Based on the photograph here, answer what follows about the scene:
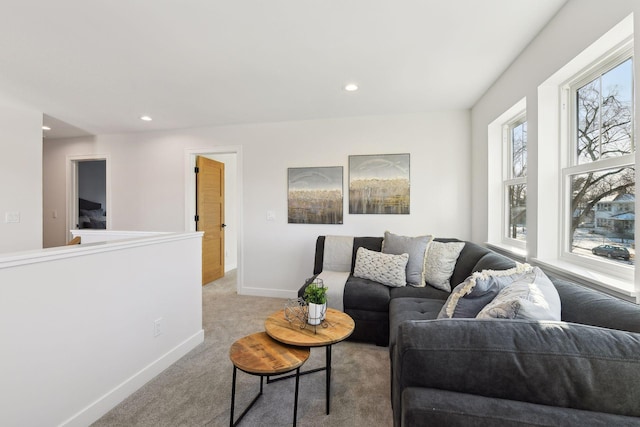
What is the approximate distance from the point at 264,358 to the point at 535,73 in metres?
2.58

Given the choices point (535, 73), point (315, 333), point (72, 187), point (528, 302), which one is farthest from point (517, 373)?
point (72, 187)

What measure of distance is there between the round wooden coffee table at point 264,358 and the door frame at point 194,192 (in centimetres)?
235

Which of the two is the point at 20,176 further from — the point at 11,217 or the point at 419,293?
the point at 419,293

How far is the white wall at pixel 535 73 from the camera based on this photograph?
142 cm

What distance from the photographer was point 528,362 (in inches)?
30.9

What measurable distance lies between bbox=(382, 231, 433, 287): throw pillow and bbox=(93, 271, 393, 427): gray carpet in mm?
705

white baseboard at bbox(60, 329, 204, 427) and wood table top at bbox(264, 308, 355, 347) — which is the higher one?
wood table top at bbox(264, 308, 355, 347)

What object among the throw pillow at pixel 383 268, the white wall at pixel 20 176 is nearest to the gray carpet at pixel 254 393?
the throw pillow at pixel 383 268

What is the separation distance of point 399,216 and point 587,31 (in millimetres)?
2280

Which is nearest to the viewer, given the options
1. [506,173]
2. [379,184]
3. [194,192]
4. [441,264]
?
[441,264]

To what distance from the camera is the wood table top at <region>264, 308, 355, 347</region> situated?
156 centimetres

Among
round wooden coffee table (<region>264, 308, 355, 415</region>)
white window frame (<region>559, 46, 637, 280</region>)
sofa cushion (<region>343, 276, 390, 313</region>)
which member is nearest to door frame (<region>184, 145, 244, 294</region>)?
sofa cushion (<region>343, 276, 390, 313</region>)

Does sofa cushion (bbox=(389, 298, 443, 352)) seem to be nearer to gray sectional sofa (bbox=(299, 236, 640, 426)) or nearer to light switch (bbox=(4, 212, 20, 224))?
gray sectional sofa (bbox=(299, 236, 640, 426))

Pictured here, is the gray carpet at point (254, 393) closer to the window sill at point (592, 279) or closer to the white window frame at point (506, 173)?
the window sill at point (592, 279)
